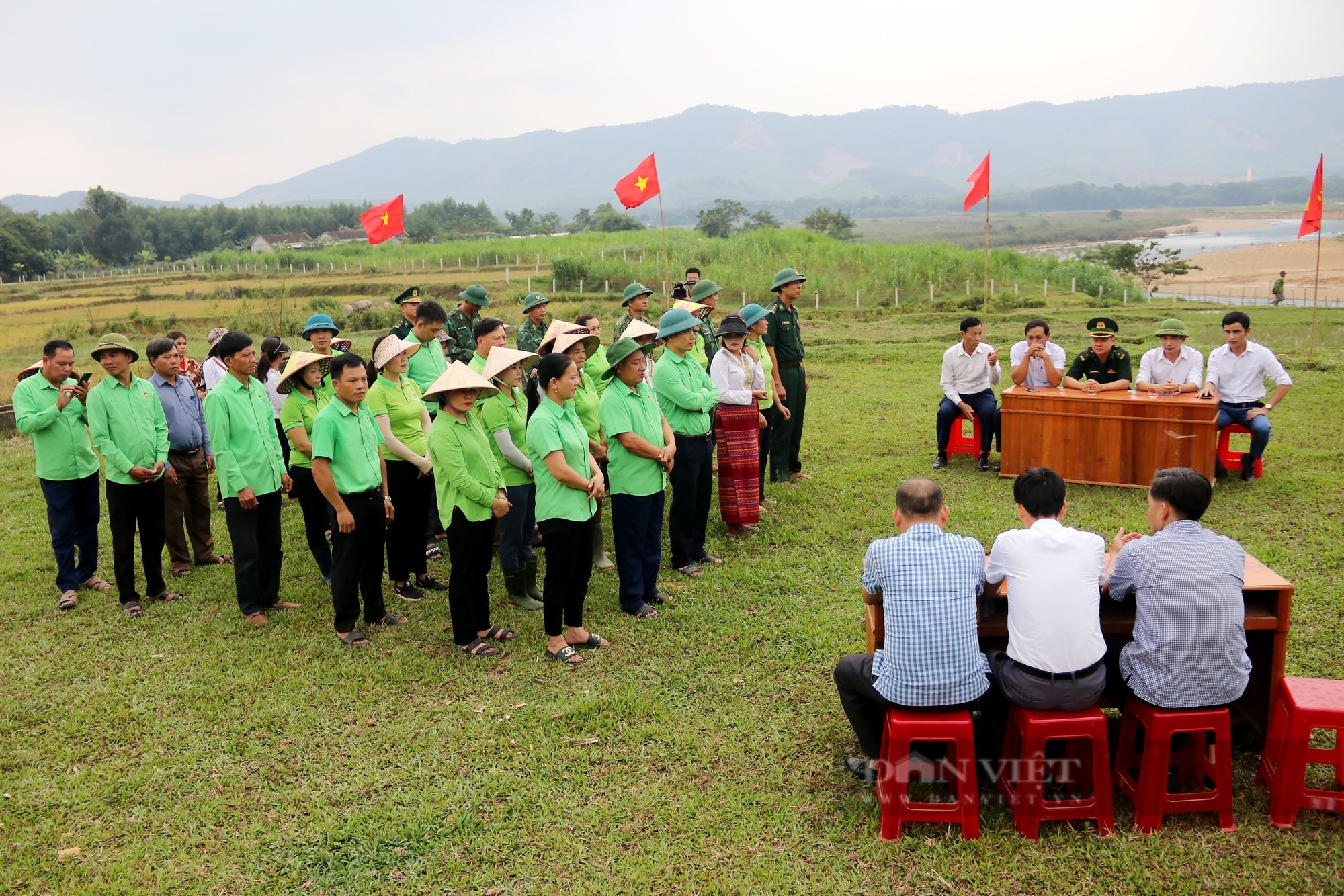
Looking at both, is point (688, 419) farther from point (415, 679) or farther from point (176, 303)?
point (176, 303)

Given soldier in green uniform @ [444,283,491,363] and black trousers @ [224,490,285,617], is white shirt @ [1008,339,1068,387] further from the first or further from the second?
black trousers @ [224,490,285,617]

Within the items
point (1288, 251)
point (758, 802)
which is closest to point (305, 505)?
point (758, 802)

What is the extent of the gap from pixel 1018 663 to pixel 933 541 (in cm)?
55

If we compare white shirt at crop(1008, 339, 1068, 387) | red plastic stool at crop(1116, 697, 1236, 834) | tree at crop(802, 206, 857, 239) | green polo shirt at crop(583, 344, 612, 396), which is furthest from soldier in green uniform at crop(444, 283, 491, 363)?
tree at crop(802, 206, 857, 239)

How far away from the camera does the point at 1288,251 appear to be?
2163 inches

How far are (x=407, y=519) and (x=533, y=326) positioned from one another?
2345mm

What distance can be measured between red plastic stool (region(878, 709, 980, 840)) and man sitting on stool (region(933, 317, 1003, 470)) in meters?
5.43

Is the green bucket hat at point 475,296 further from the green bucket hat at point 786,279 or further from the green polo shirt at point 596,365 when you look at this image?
the green bucket hat at point 786,279

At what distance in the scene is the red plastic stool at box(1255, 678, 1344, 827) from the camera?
3.15 m

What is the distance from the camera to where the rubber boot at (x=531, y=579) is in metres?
5.68

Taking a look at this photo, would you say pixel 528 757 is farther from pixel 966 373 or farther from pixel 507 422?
pixel 966 373

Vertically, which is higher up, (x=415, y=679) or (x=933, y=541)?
(x=933, y=541)

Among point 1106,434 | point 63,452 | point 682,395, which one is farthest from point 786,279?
point 63,452

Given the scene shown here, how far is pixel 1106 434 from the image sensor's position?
750 cm
